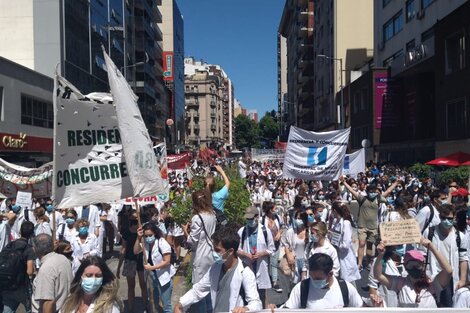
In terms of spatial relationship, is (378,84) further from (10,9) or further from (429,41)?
(10,9)

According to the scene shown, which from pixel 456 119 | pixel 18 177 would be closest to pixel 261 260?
pixel 18 177

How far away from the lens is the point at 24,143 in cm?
2645

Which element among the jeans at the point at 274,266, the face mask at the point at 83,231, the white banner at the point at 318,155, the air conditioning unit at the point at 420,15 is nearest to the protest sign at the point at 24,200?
the face mask at the point at 83,231

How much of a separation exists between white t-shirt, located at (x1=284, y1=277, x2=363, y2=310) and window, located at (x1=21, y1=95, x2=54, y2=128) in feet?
84.0

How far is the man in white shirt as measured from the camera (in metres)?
4.07

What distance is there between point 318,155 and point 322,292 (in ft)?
24.7

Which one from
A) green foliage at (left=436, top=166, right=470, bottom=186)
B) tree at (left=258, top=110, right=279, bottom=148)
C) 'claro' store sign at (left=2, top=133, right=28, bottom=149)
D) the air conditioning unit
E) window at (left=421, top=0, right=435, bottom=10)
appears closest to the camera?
green foliage at (left=436, top=166, right=470, bottom=186)

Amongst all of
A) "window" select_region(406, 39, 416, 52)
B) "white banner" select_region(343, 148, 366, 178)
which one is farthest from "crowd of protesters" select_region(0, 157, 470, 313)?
"window" select_region(406, 39, 416, 52)

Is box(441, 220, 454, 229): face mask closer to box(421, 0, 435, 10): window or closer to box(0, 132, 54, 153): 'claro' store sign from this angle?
box(0, 132, 54, 153): 'claro' store sign

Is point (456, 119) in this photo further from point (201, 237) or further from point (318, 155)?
point (201, 237)

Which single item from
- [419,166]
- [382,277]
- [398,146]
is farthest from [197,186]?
[398,146]

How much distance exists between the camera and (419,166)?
74.4ft

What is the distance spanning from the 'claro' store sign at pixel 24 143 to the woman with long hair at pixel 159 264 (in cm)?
1959

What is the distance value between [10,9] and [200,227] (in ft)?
103
